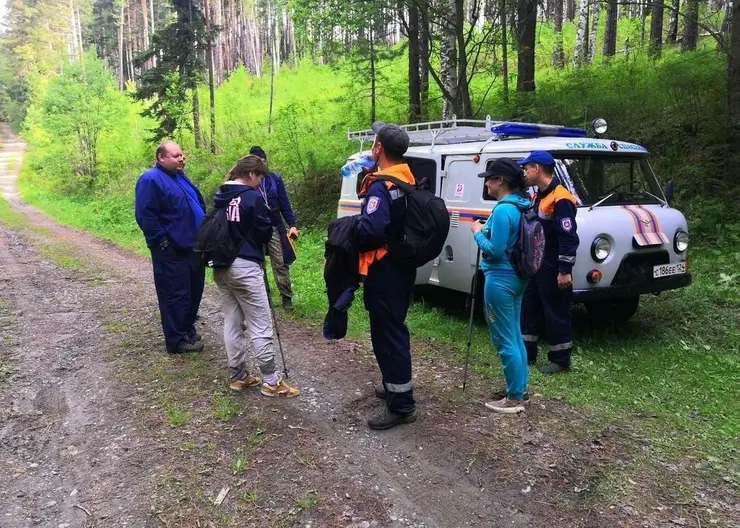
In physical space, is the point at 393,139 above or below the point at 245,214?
above

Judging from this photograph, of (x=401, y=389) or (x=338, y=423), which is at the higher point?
(x=401, y=389)

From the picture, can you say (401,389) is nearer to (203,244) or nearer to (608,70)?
(203,244)

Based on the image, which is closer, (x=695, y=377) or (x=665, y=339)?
(x=695, y=377)

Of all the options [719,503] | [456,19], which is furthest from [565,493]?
[456,19]

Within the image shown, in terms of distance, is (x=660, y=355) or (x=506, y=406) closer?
(x=506, y=406)

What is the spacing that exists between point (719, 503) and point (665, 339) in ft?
10.7

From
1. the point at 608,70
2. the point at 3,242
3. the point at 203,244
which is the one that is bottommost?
the point at 3,242

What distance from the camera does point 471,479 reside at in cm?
340

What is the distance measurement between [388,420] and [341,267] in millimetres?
1201

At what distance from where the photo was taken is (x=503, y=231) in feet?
13.1

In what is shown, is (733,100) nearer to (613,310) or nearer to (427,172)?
(613,310)

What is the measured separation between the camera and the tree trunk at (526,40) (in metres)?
12.0

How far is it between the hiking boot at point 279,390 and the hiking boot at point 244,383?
7.3 inches

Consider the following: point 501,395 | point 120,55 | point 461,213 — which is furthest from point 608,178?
point 120,55
